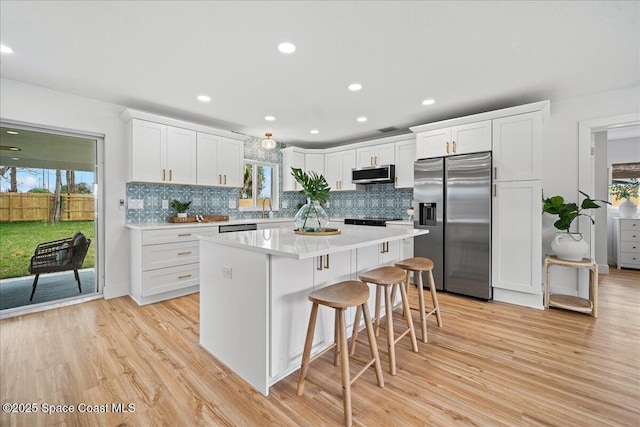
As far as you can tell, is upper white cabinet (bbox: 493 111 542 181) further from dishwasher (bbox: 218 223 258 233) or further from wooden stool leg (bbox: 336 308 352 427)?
dishwasher (bbox: 218 223 258 233)

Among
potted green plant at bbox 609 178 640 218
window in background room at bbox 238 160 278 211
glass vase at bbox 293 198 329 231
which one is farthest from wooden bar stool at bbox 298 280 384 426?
potted green plant at bbox 609 178 640 218

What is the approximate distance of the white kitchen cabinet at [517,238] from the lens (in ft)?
10.3

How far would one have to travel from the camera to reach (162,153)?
3711 mm

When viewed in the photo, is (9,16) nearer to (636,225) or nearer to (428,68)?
(428,68)

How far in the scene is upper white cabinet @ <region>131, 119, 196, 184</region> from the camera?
351 centimetres

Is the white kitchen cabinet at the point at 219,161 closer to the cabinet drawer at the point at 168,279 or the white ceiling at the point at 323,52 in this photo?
the white ceiling at the point at 323,52

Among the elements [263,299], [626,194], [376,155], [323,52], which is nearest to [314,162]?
[376,155]

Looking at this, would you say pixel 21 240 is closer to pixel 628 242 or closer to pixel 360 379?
pixel 360 379

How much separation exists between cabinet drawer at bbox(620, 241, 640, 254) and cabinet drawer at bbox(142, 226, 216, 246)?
22.9 ft

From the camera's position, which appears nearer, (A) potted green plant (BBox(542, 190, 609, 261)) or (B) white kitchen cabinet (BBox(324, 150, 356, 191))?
(A) potted green plant (BBox(542, 190, 609, 261))

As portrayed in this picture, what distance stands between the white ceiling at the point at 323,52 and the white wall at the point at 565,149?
204 mm

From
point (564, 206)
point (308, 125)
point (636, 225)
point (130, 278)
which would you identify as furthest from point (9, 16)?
point (636, 225)

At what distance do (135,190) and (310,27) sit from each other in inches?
125

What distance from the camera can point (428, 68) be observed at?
8.50 ft
